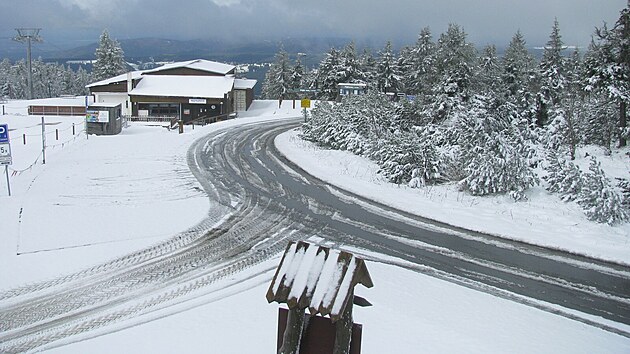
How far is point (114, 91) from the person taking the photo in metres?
56.6

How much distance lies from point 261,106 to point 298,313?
6632 centimetres

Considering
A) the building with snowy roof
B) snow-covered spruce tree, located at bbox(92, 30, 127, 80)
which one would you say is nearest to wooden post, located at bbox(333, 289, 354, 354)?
the building with snowy roof

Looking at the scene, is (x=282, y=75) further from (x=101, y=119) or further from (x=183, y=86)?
(x=101, y=119)

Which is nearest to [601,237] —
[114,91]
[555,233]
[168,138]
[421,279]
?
[555,233]

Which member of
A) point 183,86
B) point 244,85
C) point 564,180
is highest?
point 244,85

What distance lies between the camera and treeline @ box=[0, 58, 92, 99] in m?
119

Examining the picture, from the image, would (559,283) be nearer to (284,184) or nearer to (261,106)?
(284,184)

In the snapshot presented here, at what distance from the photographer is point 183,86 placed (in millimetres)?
56531

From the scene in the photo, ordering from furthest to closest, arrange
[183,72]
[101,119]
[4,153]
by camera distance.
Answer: [183,72]
[101,119]
[4,153]

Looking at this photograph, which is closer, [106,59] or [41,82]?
[106,59]

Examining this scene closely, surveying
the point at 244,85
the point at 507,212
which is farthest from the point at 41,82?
the point at 507,212

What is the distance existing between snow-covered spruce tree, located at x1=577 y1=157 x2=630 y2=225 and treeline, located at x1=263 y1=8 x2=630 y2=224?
1.1 inches

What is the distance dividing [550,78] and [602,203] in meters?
28.3

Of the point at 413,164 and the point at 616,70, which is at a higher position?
the point at 616,70
